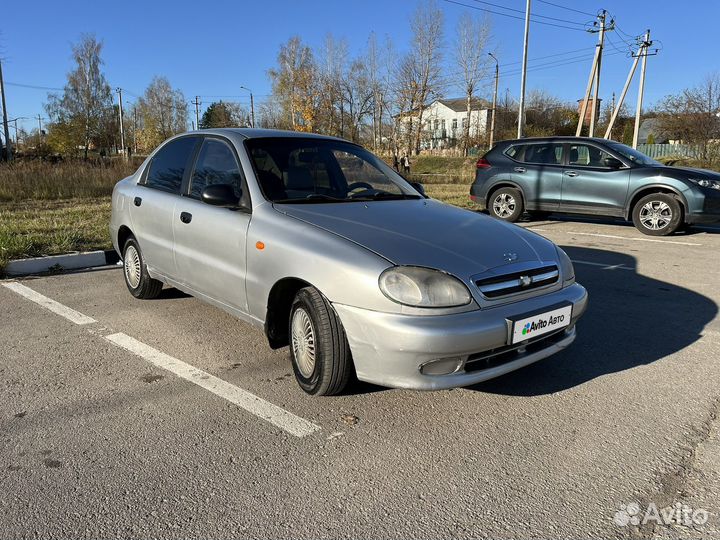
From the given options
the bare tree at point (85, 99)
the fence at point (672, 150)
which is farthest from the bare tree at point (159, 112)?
the fence at point (672, 150)

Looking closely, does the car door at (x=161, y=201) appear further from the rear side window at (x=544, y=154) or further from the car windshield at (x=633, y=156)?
the car windshield at (x=633, y=156)

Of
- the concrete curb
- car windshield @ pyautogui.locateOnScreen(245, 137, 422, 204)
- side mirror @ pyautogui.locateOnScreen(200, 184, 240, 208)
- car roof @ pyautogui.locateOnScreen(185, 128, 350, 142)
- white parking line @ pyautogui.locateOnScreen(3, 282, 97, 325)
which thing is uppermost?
car roof @ pyautogui.locateOnScreen(185, 128, 350, 142)

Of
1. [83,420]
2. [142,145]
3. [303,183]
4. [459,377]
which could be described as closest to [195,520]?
[83,420]

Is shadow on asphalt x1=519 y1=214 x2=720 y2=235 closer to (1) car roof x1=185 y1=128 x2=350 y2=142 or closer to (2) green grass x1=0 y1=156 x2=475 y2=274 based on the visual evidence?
(2) green grass x1=0 y1=156 x2=475 y2=274

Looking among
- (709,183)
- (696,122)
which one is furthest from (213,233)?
(696,122)

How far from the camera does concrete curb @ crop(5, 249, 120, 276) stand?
621cm

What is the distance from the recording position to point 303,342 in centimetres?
321

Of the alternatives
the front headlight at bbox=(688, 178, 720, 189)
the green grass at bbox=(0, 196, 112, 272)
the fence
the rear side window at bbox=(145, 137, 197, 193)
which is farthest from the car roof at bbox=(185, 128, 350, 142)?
the fence

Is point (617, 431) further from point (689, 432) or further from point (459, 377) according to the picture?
point (459, 377)

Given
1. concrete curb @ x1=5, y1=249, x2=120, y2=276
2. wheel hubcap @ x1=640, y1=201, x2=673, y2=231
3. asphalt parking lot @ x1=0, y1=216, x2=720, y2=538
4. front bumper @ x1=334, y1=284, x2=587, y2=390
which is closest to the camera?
asphalt parking lot @ x1=0, y1=216, x2=720, y2=538

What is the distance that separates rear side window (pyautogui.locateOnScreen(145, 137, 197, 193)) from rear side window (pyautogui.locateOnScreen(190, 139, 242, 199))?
222mm

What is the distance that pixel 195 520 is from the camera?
217 cm

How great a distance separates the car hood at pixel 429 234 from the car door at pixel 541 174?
23.0ft

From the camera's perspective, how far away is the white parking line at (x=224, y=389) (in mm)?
2926
